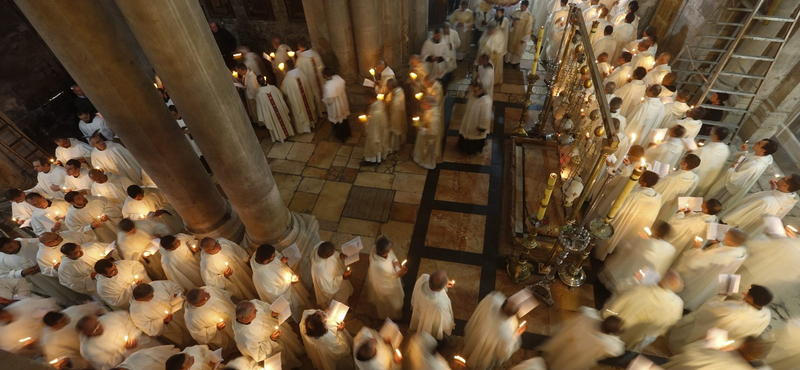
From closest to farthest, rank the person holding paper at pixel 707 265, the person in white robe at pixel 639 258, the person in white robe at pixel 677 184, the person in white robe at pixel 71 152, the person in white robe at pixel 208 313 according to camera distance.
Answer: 1. the person in white robe at pixel 208 313
2. the person holding paper at pixel 707 265
3. the person in white robe at pixel 639 258
4. the person in white robe at pixel 677 184
5. the person in white robe at pixel 71 152

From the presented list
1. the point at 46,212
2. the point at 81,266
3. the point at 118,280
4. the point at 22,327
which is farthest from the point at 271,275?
the point at 46,212

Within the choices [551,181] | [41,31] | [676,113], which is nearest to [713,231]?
[551,181]

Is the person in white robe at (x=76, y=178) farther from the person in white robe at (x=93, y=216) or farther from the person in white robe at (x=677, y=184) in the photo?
the person in white robe at (x=677, y=184)

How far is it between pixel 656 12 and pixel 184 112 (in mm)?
12865

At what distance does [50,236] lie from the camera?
523cm

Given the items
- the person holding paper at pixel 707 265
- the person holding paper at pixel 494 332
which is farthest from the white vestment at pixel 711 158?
the person holding paper at pixel 494 332

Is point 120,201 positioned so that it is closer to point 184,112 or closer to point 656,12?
point 184,112

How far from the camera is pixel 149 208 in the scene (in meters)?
6.21

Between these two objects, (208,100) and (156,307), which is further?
(156,307)

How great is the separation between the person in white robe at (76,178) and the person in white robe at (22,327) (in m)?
2.51

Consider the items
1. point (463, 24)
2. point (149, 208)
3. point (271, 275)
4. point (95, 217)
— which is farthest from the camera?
point (463, 24)

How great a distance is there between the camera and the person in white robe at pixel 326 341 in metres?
3.99

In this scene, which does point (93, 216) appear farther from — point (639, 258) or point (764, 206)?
point (764, 206)

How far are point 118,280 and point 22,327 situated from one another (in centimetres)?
102
